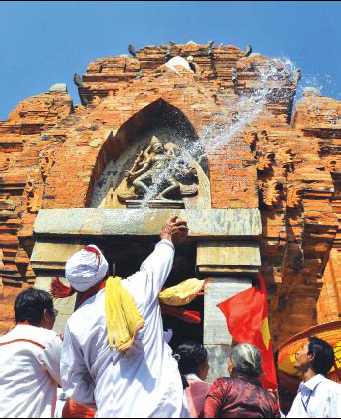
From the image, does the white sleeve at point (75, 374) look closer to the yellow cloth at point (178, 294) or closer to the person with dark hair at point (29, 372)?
the person with dark hair at point (29, 372)

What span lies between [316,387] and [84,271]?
242cm

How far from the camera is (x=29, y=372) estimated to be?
13.3 ft

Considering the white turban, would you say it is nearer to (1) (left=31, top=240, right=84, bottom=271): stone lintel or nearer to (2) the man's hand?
(2) the man's hand

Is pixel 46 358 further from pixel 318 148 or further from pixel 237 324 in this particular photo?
pixel 318 148

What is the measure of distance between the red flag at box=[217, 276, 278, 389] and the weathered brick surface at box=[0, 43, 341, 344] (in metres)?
0.95

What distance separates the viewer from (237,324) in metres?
5.74

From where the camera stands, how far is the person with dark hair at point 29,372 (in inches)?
156

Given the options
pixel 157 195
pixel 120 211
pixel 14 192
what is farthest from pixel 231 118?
pixel 14 192

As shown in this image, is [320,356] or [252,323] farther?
[252,323]

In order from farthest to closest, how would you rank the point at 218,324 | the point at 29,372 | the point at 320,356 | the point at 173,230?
the point at 218,324 → the point at 320,356 → the point at 173,230 → the point at 29,372

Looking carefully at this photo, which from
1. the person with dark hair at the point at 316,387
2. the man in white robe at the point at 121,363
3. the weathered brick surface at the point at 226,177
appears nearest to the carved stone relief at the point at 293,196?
the weathered brick surface at the point at 226,177

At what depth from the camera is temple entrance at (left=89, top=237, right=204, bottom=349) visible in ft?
22.7

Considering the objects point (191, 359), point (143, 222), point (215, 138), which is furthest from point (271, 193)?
point (191, 359)

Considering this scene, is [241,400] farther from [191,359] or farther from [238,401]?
[191,359]
